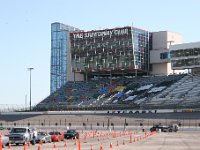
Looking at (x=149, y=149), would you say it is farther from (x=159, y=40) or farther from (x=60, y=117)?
(x=159, y=40)

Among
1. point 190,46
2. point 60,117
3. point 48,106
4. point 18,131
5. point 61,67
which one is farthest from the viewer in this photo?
point 61,67

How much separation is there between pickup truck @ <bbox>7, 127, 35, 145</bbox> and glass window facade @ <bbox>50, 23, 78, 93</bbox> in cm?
14813

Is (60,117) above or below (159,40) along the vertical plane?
below

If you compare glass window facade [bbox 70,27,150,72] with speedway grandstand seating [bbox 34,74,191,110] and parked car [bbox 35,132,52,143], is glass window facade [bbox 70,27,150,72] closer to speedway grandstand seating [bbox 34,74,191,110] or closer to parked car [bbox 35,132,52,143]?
speedway grandstand seating [bbox 34,74,191,110]

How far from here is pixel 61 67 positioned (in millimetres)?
193125

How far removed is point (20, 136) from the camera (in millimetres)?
42562

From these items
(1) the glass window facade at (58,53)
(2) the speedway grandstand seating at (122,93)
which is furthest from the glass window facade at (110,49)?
(1) the glass window facade at (58,53)

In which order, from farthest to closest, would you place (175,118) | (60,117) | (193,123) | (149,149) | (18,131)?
(60,117) → (175,118) → (193,123) → (18,131) → (149,149)

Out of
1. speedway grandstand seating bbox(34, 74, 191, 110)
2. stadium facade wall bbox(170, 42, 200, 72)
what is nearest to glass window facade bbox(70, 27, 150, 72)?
speedway grandstand seating bbox(34, 74, 191, 110)

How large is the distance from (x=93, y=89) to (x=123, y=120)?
32.0m

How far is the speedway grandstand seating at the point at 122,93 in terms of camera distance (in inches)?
4318

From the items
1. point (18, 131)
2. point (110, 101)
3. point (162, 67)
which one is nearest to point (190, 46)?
point (162, 67)

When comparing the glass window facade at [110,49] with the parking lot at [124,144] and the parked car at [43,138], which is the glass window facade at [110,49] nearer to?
the parking lot at [124,144]

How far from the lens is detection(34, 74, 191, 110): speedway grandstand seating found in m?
110
